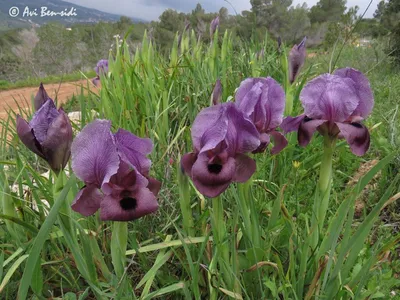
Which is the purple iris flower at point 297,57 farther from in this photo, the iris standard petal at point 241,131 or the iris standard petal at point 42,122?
the iris standard petal at point 42,122

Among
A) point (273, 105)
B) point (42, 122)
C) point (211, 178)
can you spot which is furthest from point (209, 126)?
point (42, 122)

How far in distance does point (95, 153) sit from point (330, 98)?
0.61 metres

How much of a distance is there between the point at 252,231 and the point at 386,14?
22.6 feet

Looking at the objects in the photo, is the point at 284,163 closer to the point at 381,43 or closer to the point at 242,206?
the point at 242,206

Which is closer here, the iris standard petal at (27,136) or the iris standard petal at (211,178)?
the iris standard petal at (211,178)

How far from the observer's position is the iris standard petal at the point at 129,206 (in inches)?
33.7

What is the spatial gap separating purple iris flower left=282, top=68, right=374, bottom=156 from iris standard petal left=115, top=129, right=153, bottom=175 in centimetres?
40

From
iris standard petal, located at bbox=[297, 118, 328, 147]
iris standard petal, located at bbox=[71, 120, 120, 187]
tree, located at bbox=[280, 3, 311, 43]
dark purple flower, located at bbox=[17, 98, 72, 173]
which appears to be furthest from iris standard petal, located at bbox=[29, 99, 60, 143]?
tree, located at bbox=[280, 3, 311, 43]

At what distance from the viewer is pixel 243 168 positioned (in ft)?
2.98

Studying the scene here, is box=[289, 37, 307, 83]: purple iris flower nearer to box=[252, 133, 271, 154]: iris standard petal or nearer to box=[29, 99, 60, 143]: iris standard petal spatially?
box=[252, 133, 271, 154]: iris standard petal

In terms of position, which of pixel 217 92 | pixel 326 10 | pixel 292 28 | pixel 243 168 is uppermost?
pixel 326 10

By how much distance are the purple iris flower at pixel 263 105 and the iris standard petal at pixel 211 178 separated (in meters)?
0.14

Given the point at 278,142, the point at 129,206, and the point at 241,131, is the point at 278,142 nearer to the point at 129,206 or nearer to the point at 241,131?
the point at 241,131

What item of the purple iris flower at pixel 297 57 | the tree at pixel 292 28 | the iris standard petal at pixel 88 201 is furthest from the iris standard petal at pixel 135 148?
the tree at pixel 292 28
